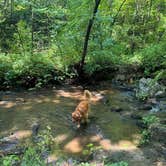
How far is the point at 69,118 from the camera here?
8.17 m

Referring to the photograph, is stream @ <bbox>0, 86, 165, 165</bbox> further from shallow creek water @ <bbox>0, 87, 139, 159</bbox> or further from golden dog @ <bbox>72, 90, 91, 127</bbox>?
golden dog @ <bbox>72, 90, 91, 127</bbox>

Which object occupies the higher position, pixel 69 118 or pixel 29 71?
pixel 29 71

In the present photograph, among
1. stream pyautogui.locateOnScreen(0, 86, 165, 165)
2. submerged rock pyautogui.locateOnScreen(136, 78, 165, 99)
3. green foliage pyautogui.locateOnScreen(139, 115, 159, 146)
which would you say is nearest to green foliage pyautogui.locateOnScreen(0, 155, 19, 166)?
stream pyautogui.locateOnScreen(0, 86, 165, 165)

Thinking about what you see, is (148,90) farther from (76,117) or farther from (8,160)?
(8,160)

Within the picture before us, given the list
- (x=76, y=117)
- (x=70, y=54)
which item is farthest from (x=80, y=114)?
(x=70, y=54)

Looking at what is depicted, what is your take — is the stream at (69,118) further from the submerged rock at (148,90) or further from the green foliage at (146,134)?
the submerged rock at (148,90)

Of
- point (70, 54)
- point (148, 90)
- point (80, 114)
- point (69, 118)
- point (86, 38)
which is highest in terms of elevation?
point (86, 38)

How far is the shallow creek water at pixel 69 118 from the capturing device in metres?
6.80

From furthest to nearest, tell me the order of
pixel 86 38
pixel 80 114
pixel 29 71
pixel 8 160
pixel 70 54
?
1. pixel 70 54
2. pixel 86 38
3. pixel 29 71
4. pixel 80 114
5. pixel 8 160

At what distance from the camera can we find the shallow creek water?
6.80 meters

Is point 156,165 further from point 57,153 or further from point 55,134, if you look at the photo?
point 55,134

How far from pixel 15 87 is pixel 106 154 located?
21.0ft

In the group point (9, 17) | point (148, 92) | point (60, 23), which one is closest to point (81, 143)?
point (148, 92)

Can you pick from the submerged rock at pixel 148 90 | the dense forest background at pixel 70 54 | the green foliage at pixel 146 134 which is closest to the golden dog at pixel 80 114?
the green foliage at pixel 146 134
